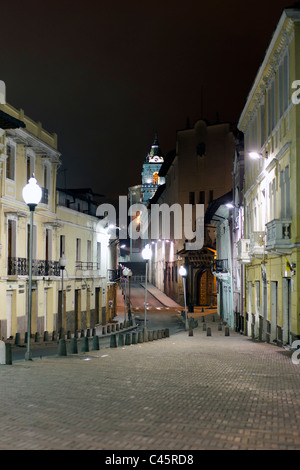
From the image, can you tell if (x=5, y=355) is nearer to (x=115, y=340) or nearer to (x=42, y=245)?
(x=115, y=340)

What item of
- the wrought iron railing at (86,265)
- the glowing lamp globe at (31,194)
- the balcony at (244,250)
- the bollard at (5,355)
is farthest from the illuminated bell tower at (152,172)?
the bollard at (5,355)

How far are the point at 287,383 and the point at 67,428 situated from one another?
18.2 ft

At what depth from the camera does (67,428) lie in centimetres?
717

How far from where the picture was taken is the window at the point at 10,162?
27534 mm

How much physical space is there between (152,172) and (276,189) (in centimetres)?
13878

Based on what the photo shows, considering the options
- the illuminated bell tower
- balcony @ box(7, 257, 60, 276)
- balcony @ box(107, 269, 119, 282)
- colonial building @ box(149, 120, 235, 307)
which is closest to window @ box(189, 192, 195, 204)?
colonial building @ box(149, 120, 235, 307)

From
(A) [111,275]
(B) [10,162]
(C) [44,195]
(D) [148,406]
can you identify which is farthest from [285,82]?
(A) [111,275]

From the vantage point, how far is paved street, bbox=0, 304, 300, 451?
6629 millimetres

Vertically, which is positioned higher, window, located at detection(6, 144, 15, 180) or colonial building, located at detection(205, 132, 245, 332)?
window, located at detection(6, 144, 15, 180)

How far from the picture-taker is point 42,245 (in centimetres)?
3219

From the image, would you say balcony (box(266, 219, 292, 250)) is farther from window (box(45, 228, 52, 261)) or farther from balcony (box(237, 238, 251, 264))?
window (box(45, 228, 52, 261))

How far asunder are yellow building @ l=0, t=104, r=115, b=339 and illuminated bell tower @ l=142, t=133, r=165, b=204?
4289 inches
